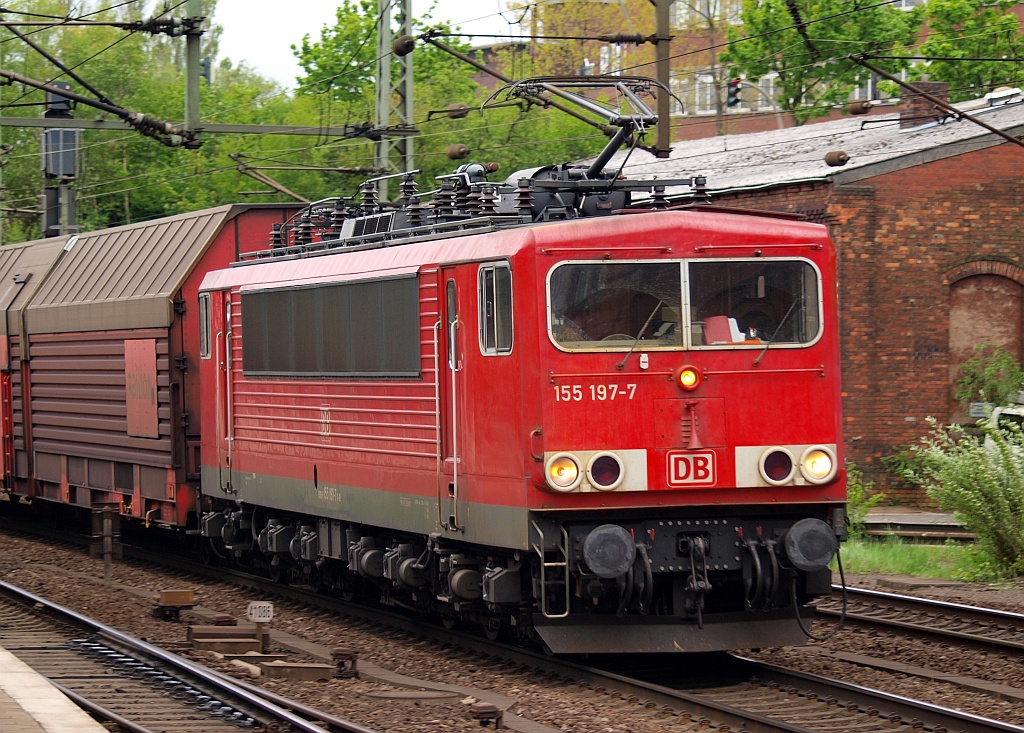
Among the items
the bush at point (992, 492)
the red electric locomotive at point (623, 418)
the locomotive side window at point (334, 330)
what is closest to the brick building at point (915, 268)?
the bush at point (992, 492)

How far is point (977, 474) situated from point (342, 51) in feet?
146

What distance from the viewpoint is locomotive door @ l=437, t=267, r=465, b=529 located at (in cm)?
1079

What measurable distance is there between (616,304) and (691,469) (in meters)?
1.16

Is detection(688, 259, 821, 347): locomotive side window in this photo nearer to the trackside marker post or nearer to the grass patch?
the trackside marker post

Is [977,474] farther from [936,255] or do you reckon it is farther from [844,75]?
[844,75]

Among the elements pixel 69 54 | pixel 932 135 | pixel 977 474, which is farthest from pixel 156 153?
pixel 977 474

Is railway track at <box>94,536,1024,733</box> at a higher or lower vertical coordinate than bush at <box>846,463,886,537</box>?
lower

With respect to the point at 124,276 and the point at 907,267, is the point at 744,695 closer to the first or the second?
the point at 124,276

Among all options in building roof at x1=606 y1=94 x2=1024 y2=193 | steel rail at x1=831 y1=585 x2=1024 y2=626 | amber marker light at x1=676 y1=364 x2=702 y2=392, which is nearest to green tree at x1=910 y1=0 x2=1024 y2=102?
building roof at x1=606 y1=94 x2=1024 y2=193

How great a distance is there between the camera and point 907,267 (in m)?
22.9

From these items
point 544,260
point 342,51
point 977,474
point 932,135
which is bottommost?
point 977,474

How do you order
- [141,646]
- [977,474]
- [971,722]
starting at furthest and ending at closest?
[977,474] → [141,646] → [971,722]

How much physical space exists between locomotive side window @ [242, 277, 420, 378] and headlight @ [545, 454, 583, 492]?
197 centimetres

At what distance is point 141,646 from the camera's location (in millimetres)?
11617
